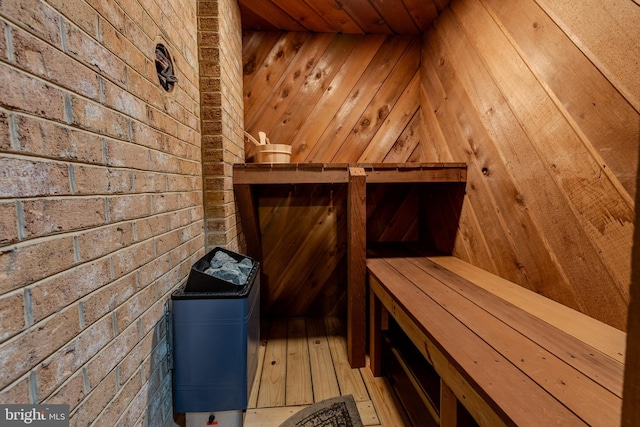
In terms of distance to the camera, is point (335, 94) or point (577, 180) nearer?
point (577, 180)

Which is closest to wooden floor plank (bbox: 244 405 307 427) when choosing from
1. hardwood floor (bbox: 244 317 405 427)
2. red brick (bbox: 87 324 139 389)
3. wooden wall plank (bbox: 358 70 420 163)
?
hardwood floor (bbox: 244 317 405 427)

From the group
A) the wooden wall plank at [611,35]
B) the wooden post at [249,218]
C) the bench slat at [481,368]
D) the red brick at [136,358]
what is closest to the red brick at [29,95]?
the red brick at [136,358]

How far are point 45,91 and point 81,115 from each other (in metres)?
0.10

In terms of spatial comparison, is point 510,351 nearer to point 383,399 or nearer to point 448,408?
point 448,408

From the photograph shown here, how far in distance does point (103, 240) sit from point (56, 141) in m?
0.28

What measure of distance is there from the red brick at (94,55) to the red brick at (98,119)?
0.11 m

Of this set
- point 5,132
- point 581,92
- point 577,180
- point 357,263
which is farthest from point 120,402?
point 581,92

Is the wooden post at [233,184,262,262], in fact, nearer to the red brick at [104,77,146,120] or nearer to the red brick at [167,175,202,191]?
the red brick at [167,175,202,191]

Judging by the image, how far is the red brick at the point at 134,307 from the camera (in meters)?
0.86

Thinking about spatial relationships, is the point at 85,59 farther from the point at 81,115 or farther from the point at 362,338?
the point at 362,338

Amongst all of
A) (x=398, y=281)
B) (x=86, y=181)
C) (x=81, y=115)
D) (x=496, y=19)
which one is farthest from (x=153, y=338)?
(x=496, y=19)

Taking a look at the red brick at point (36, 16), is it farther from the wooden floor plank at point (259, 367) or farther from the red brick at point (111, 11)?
the wooden floor plank at point (259, 367)

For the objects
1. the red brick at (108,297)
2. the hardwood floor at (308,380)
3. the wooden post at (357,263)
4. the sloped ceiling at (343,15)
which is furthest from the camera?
the sloped ceiling at (343,15)

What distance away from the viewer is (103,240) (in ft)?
2.60
